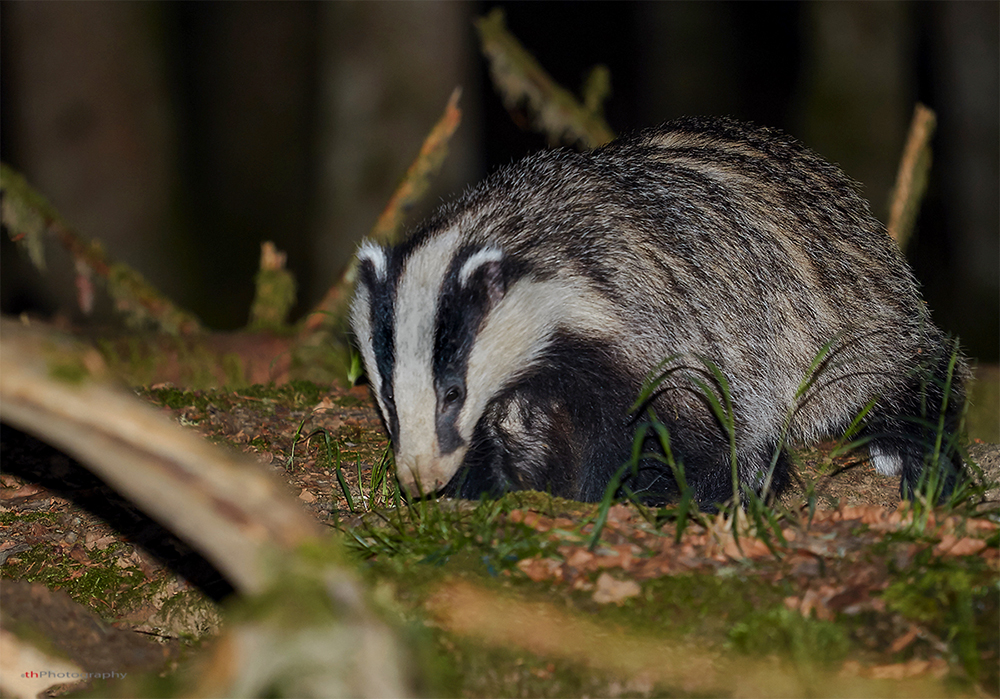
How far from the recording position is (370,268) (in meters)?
3.83

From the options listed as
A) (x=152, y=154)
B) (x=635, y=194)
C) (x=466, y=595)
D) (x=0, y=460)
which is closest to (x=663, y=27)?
(x=152, y=154)

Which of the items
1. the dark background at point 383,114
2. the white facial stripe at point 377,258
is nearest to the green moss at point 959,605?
the white facial stripe at point 377,258

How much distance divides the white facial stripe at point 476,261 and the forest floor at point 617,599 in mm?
804

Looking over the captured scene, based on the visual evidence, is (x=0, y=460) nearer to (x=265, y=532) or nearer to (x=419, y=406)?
(x=419, y=406)

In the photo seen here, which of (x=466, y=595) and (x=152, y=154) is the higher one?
(x=466, y=595)

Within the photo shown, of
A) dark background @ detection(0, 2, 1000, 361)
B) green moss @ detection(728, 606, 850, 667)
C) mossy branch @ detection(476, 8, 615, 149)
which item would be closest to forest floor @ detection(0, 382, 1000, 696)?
green moss @ detection(728, 606, 850, 667)

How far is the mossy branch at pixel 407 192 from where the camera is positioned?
19.7ft

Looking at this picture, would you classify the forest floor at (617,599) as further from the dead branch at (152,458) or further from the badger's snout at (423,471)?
the dead branch at (152,458)

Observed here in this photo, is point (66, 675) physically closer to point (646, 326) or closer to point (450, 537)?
point (450, 537)

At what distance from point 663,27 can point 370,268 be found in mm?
12793

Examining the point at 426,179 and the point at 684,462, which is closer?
the point at 684,462

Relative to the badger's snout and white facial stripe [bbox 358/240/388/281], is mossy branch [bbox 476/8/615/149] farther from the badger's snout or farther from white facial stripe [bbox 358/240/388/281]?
the badger's snout

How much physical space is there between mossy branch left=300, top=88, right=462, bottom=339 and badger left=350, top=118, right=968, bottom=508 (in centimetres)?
169

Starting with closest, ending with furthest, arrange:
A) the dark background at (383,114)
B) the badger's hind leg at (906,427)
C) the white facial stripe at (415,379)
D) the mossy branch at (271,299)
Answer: the white facial stripe at (415,379), the badger's hind leg at (906,427), the mossy branch at (271,299), the dark background at (383,114)
